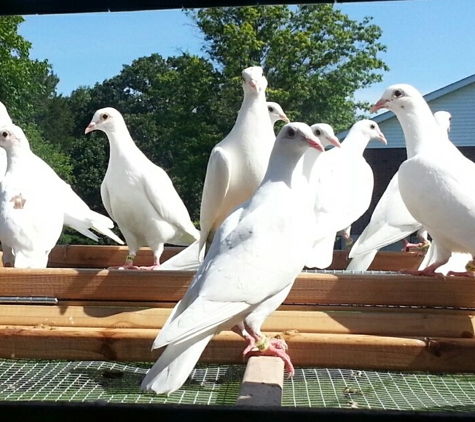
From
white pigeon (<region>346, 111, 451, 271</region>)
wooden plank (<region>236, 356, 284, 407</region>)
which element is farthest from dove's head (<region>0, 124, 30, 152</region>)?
wooden plank (<region>236, 356, 284, 407</region>)

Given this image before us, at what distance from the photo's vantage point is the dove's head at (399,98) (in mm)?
3180

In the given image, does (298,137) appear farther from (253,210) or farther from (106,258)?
(106,258)

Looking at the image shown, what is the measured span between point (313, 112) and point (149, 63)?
127cm

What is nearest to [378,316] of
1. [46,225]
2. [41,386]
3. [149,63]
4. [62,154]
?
[41,386]

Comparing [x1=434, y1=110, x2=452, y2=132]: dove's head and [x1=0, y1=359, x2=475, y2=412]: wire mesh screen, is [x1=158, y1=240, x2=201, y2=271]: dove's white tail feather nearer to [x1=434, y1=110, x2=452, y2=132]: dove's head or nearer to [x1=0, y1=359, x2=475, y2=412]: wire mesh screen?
[x1=0, y1=359, x2=475, y2=412]: wire mesh screen

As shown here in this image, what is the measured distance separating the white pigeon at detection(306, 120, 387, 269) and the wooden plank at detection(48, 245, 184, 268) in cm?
88

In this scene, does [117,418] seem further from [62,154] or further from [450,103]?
[62,154]

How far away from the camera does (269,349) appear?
174 centimetres

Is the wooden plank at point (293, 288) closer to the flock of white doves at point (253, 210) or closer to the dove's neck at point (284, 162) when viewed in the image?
the flock of white doves at point (253, 210)

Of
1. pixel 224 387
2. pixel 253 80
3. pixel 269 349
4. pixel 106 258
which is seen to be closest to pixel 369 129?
pixel 253 80

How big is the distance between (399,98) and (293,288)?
144 cm

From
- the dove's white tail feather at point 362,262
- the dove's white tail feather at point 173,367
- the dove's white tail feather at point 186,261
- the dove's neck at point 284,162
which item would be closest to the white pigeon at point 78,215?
the dove's white tail feather at point 186,261

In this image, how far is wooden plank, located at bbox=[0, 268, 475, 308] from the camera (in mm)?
2074

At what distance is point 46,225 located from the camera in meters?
3.16
